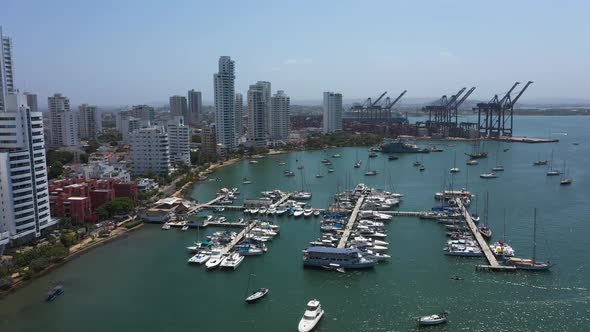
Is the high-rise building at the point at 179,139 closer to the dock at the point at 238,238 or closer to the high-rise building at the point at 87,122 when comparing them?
the dock at the point at 238,238

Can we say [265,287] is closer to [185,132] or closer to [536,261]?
[536,261]

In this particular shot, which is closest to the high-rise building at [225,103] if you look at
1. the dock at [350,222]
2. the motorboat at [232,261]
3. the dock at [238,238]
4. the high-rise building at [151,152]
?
the high-rise building at [151,152]

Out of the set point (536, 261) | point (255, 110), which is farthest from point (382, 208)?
point (255, 110)

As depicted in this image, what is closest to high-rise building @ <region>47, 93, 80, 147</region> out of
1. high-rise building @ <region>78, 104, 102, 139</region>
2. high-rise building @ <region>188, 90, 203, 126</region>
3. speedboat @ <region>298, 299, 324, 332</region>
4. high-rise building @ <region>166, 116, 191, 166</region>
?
high-rise building @ <region>78, 104, 102, 139</region>

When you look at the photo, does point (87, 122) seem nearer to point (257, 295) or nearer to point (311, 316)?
point (257, 295)

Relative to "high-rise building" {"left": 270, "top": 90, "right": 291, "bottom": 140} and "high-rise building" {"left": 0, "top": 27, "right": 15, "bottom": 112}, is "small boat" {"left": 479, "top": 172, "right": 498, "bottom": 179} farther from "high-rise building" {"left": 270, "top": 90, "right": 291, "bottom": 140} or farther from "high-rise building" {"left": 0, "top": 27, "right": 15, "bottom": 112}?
"high-rise building" {"left": 0, "top": 27, "right": 15, "bottom": 112}
